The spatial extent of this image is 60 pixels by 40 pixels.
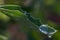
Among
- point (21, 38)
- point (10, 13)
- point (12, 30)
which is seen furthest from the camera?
point (12, 30)

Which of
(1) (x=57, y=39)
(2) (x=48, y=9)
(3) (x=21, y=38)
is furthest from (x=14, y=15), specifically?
(2) (x=48, y=9)

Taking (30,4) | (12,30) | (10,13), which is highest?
(30,4)

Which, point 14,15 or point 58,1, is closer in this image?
point 14,15

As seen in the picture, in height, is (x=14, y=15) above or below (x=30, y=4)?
below

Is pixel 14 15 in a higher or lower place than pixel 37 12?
lower

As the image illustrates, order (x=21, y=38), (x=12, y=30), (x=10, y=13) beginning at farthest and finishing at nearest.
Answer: (x=12, y=30) → (x=21, y=38) → (x=10, y=13)

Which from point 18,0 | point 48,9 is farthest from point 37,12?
point 48,9

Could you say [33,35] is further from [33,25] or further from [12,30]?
[12,30]

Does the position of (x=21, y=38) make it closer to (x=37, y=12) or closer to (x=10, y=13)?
(x=37, y=12)

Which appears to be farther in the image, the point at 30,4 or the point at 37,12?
the point at 30,4
